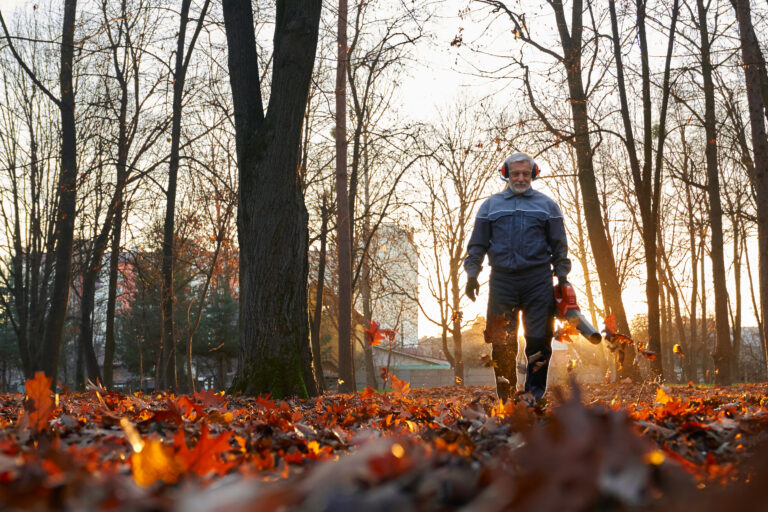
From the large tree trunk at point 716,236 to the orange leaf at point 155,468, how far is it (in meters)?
16.1

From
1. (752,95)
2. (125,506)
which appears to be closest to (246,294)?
(125,506)

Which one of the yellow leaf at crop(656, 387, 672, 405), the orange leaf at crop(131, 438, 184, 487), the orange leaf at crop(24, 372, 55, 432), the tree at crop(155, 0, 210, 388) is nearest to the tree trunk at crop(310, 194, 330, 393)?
the tree at crop(155, 0, 210, 388)

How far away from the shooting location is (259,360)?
700 centimetres

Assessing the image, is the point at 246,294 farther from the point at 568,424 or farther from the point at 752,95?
the point at 752,95

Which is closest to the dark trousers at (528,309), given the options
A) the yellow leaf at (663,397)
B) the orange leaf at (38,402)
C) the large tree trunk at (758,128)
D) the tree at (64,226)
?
the yellow leaf at (663,397)

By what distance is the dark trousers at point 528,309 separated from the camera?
5539 mm

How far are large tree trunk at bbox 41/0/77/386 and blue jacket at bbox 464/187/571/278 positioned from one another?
9288 millimetres

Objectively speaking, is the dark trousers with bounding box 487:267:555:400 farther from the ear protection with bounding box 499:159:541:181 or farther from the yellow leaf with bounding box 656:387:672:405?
the yellow leaf with bounding box 656:387:672:405

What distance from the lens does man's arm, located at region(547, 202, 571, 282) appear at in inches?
220

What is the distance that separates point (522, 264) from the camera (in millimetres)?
5500

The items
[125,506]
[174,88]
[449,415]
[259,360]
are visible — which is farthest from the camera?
[174,88]

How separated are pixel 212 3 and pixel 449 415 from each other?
12809 millimetres

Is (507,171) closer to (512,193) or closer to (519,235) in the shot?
(512,193)

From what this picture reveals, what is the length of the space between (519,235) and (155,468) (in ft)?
15.5
